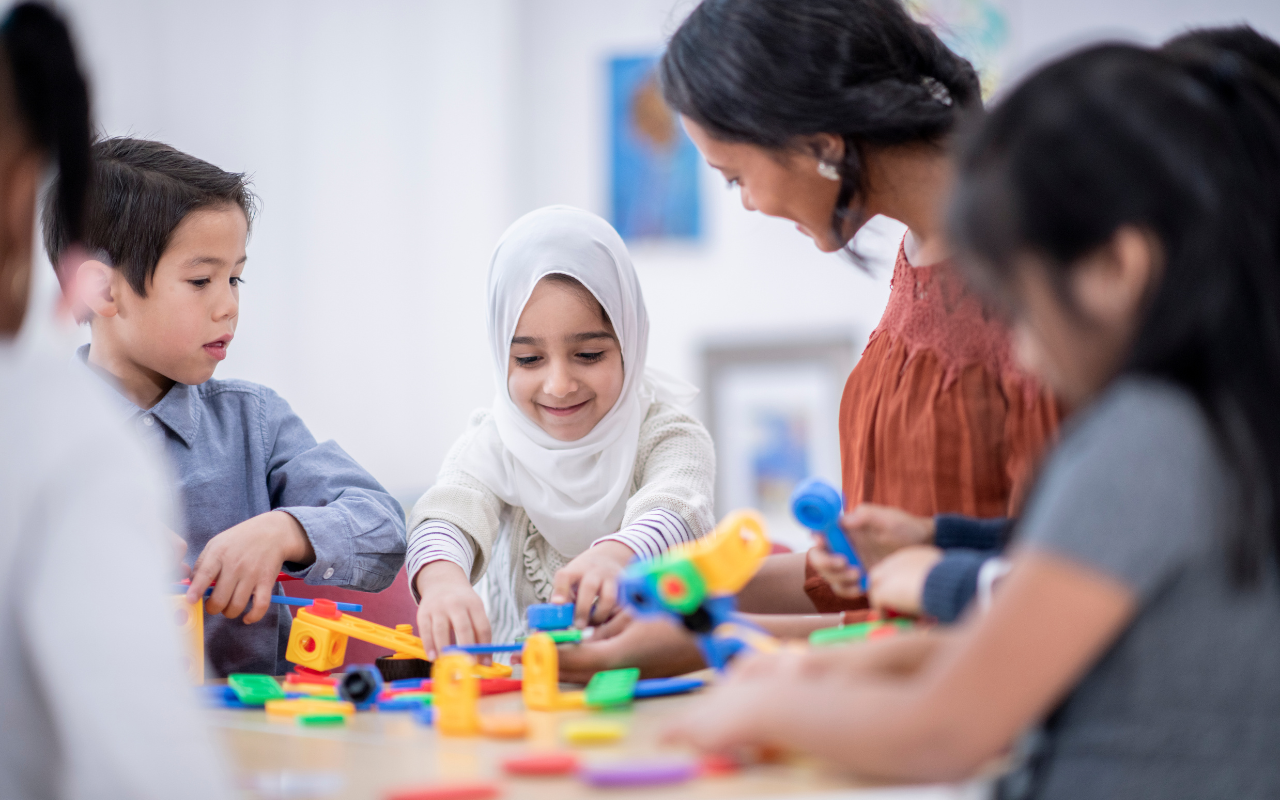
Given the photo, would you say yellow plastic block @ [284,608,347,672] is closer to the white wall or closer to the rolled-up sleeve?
the rolled-up sleeve

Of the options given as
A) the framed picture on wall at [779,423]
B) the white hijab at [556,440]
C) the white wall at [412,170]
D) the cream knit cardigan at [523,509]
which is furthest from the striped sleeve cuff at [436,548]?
the framed picture on wall at [779,423]

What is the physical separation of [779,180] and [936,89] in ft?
0.53

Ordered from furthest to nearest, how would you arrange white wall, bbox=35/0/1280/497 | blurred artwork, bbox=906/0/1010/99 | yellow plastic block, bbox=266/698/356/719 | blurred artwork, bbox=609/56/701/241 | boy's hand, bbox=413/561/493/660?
blurred artwork, bbox=609/56/701/241 → blurred artwork, bbox=906/0/1010/99 → white wall, bbox=35/0/1280/497 → boy's hand, bbox=413/561/493/660 → yellow plastic block, bbox=266/698/356/719

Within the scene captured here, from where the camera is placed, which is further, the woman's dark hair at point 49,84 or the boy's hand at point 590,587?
the boy's hand at point 590,587

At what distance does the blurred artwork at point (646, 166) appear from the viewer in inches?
120

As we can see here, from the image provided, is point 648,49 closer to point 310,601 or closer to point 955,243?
point 310,601

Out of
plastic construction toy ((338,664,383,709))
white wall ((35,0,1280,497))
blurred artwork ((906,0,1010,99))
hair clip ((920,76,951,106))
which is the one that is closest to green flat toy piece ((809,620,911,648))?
plastic construction toy ((338,664,383,709))

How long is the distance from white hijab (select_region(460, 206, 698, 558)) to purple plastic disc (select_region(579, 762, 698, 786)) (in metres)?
0.76

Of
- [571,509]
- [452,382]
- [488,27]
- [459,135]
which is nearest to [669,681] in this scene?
[571,509]

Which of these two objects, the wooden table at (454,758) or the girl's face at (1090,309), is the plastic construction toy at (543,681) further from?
the girl's face at (1090,309)

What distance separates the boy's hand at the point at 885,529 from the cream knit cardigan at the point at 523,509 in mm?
372

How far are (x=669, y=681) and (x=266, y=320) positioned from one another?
1550 mm

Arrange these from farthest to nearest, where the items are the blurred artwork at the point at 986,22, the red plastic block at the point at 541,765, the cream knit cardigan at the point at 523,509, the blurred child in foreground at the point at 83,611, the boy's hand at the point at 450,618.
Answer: the blurred artwork at the point at 986,22
the cream knit cardigan at the point at 523,509
the boy's hand at the point at 450,618
the red plastic block at the point at 541,765
the blurred child in foreground at the point at 83,611

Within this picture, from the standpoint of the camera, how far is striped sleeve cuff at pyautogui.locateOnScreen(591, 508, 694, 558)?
1104 mm
